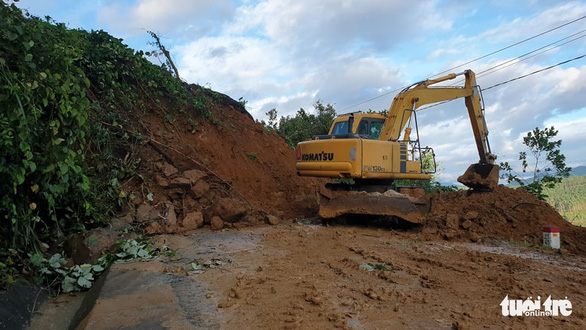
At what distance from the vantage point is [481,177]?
10180 mm

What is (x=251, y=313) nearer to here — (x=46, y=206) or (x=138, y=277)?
(x=138, y=277)

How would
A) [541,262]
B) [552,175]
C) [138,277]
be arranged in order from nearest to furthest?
1. [138,277]
2. [541,262]
3. [552,175]

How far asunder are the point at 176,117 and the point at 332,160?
487 cm

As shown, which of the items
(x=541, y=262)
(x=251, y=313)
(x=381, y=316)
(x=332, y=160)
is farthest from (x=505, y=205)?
(x=251, y=313)

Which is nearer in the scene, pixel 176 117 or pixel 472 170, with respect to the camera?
pixel 472 170

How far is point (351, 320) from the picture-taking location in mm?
3494

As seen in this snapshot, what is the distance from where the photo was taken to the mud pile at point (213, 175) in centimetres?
830

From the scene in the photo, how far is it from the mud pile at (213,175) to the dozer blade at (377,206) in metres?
1.38

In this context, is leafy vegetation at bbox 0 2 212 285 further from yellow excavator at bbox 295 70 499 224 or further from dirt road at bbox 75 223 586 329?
yellow excavator at bbox 295 70 499 224

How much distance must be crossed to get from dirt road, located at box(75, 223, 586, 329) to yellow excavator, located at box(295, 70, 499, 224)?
1689 millimetres

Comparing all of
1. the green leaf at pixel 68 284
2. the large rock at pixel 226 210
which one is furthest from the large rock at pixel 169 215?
the green leaf at pixel 68 284

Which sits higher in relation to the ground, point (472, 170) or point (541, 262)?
point (472, 170)

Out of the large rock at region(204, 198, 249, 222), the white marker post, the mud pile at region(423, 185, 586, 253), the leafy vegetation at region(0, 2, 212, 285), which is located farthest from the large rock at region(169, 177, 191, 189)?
the white marker post

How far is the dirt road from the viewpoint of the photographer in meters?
3.57
